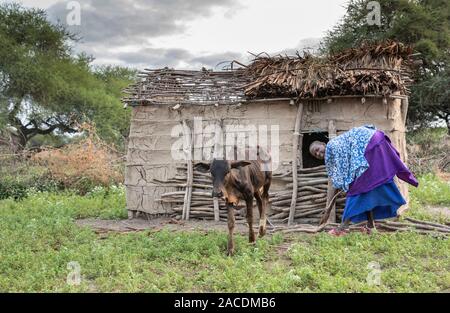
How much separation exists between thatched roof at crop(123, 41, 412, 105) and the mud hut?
0.06ft

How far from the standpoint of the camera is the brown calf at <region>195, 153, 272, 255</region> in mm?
7035

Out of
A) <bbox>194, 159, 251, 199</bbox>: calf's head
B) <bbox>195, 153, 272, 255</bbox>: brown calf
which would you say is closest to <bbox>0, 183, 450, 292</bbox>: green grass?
<bbox>195, 153, 272, 255</bbox>: brown calf

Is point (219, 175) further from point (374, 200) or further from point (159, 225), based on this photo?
point (159, 225)

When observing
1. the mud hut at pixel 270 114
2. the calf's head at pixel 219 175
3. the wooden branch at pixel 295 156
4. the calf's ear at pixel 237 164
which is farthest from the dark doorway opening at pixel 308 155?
the calf's head at pixel 219 175

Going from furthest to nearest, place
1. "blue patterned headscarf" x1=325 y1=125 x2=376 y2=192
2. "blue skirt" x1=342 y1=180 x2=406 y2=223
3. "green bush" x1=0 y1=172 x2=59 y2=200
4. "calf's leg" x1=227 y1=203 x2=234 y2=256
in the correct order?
"green bush" x1=0 y1=172 x2=59 y2=200
"blue skirt" x1=342 y1=180 x2=406 y2=223
"blue patterned headscarf" x1=325 y1=125 x2=376 y2=192
"calf's leg" x1=227 y1=203 x2=234 y2=256

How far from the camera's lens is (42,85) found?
25047mm

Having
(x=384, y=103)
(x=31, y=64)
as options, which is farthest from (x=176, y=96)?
(x=31, y=64)

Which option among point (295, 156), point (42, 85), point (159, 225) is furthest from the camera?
point (42, 85)

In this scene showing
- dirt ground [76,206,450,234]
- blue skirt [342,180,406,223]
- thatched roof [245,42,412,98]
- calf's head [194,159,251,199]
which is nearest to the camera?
calf's head [194,159,251,199]

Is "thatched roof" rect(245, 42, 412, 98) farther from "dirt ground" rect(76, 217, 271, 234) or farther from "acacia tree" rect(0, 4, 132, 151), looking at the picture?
"acacia tree" rect(0, 4, 132, 151)

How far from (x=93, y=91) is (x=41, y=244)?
66.5 ft

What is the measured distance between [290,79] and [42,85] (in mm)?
17891

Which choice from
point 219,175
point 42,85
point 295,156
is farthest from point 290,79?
point 42,85
